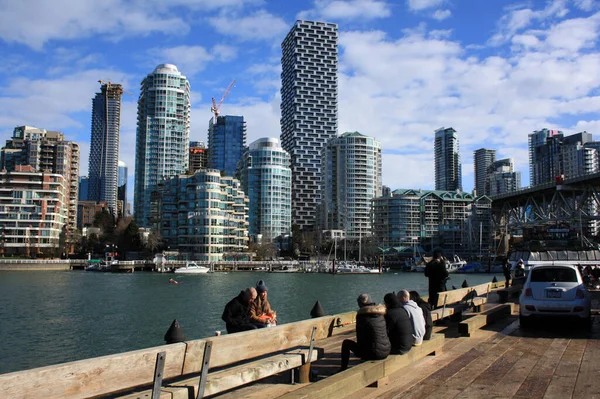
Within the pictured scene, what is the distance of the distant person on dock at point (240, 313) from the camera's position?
12.5m

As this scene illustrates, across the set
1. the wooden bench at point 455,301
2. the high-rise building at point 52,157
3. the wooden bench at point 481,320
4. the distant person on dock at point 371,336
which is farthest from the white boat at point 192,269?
the distant person on dock at point 371,336

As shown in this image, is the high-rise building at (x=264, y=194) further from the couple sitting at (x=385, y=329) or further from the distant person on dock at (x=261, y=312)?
the couple sitting at (x=385, y=329)

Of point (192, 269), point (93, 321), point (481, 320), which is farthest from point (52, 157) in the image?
point (481, 320)

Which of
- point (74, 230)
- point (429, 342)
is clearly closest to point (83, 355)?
point (429, 342)

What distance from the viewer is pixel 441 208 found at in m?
197

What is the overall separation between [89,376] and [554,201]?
5502 inches

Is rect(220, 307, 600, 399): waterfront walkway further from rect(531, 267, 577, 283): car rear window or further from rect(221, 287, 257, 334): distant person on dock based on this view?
rect(221, 287, 257, 334): distant person on dock

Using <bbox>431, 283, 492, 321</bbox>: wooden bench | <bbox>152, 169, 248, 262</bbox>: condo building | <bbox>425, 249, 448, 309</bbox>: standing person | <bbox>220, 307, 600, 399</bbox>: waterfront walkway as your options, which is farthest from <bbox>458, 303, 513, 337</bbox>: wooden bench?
<bbox>152, 169, 248, 262</bbox>: condo building

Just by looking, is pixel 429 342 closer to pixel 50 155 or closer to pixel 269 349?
pixel 269 349

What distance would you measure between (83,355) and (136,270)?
382ft

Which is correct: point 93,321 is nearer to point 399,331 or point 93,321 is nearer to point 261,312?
point 261,312

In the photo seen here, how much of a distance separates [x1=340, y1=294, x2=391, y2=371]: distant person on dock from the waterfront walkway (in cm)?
50

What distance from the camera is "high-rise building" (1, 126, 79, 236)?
543ft

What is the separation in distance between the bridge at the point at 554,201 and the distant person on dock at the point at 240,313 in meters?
120
